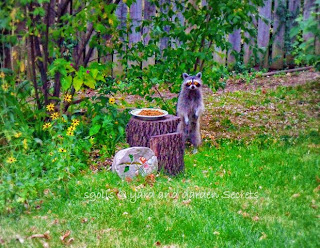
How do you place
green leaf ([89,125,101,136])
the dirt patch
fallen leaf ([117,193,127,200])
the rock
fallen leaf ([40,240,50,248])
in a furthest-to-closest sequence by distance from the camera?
1. the dirt patch
2. green leaf ([89,125,101,136])
3. the rock
4. fallen leaf ([117,193,127,200])
5. fallen leaf ([40,240,50,248])

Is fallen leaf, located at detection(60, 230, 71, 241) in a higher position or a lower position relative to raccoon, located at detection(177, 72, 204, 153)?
lower

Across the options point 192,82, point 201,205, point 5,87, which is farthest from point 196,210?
point 5,87

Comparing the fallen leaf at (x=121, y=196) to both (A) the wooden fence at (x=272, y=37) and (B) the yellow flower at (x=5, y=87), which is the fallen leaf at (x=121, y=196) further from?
(A) the wooden fence at (x=272, y=37)

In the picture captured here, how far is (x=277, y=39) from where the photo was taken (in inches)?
430

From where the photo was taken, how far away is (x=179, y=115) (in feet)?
22.5

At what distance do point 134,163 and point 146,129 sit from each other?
76 centimetres

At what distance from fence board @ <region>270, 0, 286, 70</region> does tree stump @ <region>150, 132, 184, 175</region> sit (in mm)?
6173

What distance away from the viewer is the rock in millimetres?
5438

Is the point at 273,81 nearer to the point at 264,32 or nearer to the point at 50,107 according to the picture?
the point at 264,32

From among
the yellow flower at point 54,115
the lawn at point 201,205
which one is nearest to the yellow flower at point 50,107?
the yellow flower at point 54,115

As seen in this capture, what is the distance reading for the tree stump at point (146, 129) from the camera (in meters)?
6.08

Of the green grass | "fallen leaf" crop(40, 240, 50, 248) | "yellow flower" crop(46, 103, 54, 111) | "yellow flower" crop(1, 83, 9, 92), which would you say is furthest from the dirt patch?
"fallen leaf" crop(40, 240, 50, 248)

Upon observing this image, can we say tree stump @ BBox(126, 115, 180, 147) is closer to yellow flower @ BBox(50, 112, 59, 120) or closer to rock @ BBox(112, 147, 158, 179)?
rock @ BBox(112, 147, 158, 179)

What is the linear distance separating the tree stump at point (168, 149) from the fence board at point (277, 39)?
6.17 m
